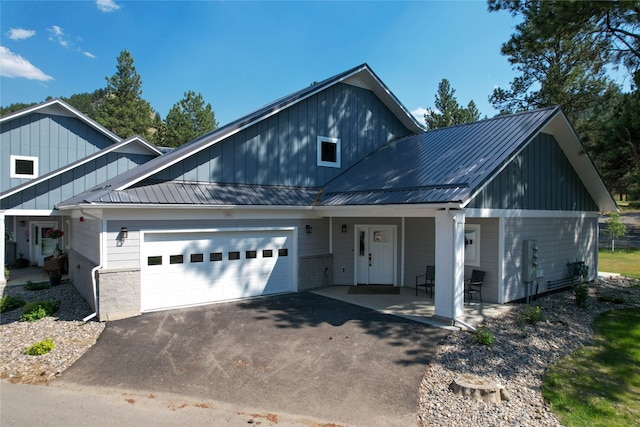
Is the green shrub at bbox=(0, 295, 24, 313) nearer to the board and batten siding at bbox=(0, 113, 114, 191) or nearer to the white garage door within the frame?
the white garage door

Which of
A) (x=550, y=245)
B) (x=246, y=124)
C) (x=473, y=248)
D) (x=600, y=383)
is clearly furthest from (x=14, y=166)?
(x=550, y=245)

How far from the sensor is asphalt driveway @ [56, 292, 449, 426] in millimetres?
5531

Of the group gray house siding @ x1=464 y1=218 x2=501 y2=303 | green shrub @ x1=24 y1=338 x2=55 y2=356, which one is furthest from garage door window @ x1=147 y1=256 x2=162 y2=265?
gray house siding @ x1=464 y1=218 x2=501 y2=303

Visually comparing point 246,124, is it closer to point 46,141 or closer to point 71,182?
point 71,182

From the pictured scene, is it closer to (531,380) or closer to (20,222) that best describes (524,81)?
(531,380)

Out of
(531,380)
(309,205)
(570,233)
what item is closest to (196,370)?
(531,380)

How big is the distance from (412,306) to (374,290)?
6.85 feet

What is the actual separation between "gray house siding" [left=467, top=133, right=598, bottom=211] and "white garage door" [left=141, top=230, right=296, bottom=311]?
5.84m

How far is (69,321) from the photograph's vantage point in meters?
9.09

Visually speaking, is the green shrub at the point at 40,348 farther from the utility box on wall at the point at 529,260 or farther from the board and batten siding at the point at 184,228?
the utility box on wall at the point at 529,260

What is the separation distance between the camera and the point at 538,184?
1145cm

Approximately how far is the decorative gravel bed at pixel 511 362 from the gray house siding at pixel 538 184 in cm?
286

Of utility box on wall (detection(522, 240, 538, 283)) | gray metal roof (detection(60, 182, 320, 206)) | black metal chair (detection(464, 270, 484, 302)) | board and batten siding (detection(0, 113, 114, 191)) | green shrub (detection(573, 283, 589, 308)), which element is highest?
board and batten siding (detection(0, 113, 114, 191))

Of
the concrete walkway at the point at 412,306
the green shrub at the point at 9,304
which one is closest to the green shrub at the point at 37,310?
the green shrub at the point at 9,304
